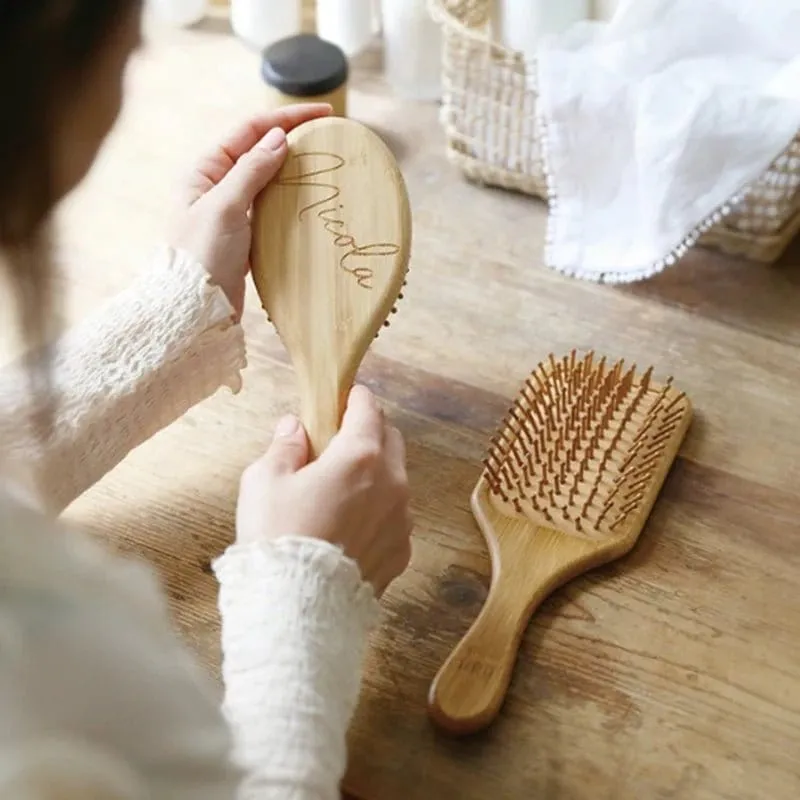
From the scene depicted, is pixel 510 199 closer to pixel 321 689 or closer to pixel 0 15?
pixel 321 689

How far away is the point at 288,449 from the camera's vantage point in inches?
20.0

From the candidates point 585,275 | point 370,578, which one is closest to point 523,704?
→ point 370,578

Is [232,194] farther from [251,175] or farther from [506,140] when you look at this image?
[506,140]

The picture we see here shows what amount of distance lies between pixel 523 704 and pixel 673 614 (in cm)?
9

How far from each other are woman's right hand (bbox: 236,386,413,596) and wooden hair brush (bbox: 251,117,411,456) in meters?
0.02

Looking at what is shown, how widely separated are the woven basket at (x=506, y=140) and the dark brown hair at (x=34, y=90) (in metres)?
0.47

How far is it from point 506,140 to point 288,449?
33 centimetres

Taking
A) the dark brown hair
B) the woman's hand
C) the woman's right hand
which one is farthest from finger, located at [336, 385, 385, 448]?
the dark brown hair

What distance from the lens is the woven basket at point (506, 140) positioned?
693 mm

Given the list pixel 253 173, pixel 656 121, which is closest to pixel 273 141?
pixel 253 173

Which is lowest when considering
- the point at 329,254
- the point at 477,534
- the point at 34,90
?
the point at 477,534

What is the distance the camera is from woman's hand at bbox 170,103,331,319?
56 centimetres

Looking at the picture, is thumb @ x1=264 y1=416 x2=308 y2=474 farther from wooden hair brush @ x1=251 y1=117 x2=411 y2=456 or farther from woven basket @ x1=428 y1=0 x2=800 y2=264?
woven basket @ x1=428 y1=0 x2=800 y2=264

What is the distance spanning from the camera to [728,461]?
1.93ft
